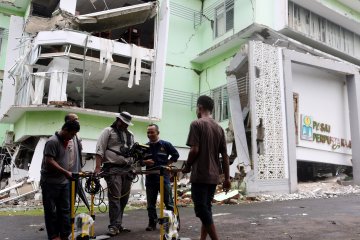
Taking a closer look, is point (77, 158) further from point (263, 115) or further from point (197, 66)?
point (197, 66)

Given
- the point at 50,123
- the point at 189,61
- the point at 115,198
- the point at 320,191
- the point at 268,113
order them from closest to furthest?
the point at 115,198
the point at 268,113
the point at 320,191
the point at 50,123
the point at 189,61

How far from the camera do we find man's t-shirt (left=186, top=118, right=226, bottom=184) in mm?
4309

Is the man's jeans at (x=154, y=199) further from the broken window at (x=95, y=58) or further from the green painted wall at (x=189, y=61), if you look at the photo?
the green painted wall at (x=189, y=61)

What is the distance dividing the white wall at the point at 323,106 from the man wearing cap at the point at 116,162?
996cm

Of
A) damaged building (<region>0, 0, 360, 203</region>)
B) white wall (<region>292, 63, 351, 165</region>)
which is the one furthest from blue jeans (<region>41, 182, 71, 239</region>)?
white wall (<region>292, 63, 351, 165</region>)

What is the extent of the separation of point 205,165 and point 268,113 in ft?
28.3

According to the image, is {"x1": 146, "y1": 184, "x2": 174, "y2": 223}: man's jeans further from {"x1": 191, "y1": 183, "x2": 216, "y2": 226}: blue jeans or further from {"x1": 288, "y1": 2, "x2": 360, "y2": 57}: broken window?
{"x1": 288, "y1": 2, "x2": 360, "y2": 57}: broken window

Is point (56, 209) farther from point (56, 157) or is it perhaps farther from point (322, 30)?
point (322, 30)

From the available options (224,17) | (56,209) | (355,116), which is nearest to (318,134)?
(355,116)

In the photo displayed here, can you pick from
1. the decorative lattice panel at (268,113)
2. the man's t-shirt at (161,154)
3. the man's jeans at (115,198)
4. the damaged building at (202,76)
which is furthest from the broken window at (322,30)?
the man's jeans at (115,198)

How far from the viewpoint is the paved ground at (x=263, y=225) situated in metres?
5.46

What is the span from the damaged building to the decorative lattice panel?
1.4 inches

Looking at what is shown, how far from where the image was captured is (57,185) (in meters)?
4.80

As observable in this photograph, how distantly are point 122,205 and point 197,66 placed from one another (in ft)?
45.9
